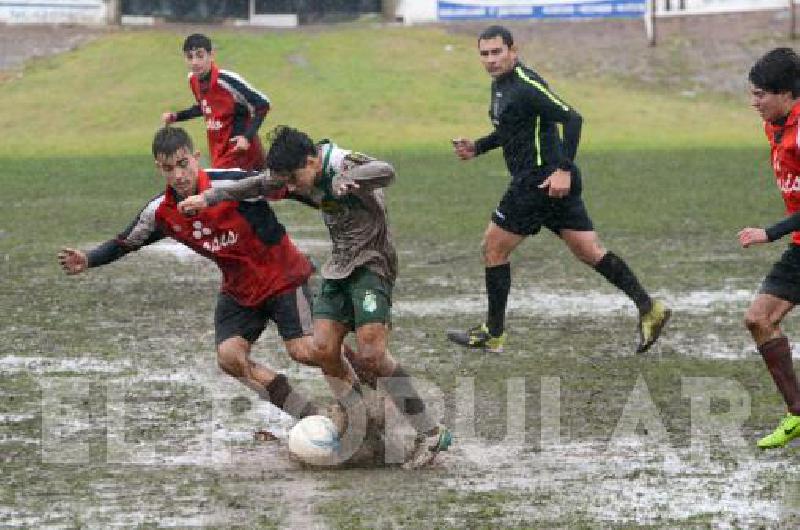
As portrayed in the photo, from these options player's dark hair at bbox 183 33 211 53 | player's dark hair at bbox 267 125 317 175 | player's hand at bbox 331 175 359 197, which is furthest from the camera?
player's dark hair at bbox 183 33 211 53

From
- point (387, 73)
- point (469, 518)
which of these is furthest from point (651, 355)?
point (387, 73)

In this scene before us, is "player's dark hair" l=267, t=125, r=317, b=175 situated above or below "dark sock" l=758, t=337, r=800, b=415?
above

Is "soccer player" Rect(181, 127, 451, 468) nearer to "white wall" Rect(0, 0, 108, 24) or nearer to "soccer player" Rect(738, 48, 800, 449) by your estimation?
"soccer player" Rect(738, 48, 800, 449)

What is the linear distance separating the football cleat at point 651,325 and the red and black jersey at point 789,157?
215 cm

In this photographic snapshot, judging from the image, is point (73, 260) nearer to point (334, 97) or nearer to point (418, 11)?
point (334, 97)

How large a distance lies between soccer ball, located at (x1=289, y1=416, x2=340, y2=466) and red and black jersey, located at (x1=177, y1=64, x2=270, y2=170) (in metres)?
7.26

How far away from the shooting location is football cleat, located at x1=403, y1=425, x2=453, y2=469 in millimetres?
7258

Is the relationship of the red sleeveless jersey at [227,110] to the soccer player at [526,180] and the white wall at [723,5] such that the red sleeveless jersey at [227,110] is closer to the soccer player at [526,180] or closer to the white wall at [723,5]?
the soccer player at [526,180]

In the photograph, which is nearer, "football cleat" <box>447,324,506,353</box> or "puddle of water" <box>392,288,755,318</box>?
"football cleat" <box>447,324,506,353</box>

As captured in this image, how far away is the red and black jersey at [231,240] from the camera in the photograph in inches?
312

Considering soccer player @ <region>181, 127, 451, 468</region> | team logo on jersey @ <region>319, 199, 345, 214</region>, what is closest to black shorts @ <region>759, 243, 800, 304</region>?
soccer player @ <region>181, 127, 451, 468</region>

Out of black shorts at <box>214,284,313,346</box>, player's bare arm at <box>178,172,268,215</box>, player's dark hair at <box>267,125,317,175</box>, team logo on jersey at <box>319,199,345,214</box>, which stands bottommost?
black shorts at <box>214,284,313,346</box>

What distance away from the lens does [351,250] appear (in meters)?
7.49

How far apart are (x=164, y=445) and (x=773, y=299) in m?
3.08
